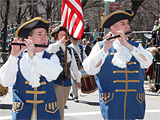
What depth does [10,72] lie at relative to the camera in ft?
14.7

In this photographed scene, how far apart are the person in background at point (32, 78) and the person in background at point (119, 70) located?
2.16 ft

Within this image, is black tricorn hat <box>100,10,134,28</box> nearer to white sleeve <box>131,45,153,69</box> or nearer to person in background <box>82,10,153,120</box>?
person in background <box>82,10,153,120</box>

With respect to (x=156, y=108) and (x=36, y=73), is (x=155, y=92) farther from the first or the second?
(x=36, y=73)

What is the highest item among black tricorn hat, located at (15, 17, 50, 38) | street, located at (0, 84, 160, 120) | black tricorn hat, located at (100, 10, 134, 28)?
black tricorn hat, located at (100, 10, 134, 28)

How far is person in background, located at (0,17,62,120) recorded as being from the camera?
4.48 m

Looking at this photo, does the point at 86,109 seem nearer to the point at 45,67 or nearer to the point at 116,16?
the point at 116,16

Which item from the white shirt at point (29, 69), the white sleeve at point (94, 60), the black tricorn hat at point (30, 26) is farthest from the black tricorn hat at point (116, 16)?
the white shirt at point (29, 69)

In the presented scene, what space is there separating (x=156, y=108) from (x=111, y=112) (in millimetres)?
5808

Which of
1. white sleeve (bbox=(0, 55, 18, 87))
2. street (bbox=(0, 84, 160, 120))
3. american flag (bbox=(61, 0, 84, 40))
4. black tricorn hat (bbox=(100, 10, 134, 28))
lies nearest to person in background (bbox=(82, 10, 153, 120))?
black tricorn hat (bbox=(100, 10, 134, 28))

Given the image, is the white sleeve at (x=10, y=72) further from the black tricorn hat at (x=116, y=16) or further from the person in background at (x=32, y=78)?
the black tricorn hat at (x=116, y=16)

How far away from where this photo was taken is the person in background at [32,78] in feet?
14.7

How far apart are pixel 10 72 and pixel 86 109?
583 centimetres

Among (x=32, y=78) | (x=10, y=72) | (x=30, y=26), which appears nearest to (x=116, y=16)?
(x=30, y=26)

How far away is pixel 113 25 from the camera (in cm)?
518
